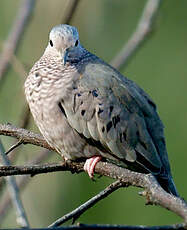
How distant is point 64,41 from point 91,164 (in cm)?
96

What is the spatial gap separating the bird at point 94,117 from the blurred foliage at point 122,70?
2.95m

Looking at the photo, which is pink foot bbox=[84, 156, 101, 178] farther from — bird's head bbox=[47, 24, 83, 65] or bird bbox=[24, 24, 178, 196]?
bird's head bbox=[47, 24, 83, 65]

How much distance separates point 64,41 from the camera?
371 centimetres

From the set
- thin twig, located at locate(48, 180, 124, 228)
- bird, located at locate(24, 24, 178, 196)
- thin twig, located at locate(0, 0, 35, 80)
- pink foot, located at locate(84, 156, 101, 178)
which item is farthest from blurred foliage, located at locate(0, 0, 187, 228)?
thin twig, located at locate(48, 180, 124, 228)

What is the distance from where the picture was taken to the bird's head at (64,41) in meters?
3.70

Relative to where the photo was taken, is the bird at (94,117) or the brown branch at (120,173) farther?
the bird at (94,117)

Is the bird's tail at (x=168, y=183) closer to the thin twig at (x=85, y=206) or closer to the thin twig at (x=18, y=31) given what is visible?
the thin twig at (x=85, y=206)

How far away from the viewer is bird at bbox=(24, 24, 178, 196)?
11.3 ft

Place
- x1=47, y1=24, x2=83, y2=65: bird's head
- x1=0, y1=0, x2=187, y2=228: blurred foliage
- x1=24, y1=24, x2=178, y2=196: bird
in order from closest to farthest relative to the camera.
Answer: x1=24, y1=24, x2=178, y2=196: bird, x1=47, y1=24, x2=83, y2=65: bird's head, x1=0, y1=0, x2=187, y2=228: blurred foliage

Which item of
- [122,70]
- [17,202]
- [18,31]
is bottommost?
[122,70]

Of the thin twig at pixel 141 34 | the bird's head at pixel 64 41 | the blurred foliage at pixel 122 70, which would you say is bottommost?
the blurred foliage at pixel 122 70

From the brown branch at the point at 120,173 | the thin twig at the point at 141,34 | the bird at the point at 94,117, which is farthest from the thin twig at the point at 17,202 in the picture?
the thin twig at the point at 141,34

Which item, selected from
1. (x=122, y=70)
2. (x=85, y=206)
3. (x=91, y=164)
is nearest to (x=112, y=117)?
(x=91, y=164)

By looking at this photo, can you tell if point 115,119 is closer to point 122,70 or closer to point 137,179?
point 137,179
